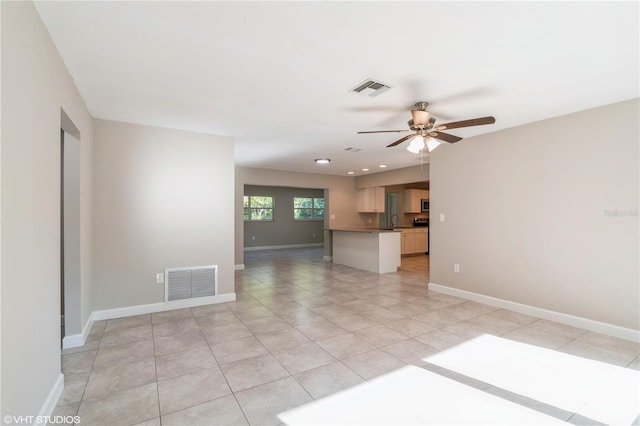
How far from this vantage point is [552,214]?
11.7 feet

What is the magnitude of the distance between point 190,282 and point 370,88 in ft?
11.3

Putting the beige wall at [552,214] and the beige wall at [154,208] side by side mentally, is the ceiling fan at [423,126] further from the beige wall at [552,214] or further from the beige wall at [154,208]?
the beige wall at [154,208]

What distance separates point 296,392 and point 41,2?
286cm

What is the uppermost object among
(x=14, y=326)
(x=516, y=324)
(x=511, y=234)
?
(x=511, y=234)

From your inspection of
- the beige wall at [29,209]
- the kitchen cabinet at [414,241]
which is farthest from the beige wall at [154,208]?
the kitchen cabinet at [414,241]

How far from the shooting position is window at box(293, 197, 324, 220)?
38.5ft

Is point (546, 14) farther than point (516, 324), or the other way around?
point (516, 324)

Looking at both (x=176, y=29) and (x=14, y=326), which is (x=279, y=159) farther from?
(x=14, y=326)

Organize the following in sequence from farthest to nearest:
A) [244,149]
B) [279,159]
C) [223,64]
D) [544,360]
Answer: [279,159] → [244,149] → [544,360] → [223,64]

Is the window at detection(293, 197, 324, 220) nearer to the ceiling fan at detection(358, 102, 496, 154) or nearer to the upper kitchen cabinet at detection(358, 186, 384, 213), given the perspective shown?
the upper kitchen cabinet at detection(358, 186, 384, 213)

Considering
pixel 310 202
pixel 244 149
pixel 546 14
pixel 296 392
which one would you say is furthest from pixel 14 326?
pixel 310 202

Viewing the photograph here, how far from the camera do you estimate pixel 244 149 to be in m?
5.25

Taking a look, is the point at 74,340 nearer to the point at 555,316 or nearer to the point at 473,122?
the point at 473,122

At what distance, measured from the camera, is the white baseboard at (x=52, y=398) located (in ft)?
5.86
